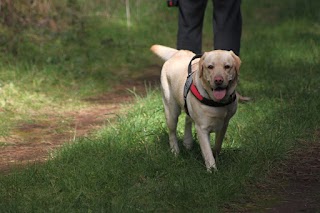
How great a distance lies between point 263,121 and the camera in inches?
204

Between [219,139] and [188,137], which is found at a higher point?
[219,139]

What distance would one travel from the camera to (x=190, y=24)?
555 centimetres

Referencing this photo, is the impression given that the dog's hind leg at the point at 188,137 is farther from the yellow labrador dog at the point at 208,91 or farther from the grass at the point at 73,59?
the grass at the point at 73,59

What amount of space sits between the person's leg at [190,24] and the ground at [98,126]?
0.91 m

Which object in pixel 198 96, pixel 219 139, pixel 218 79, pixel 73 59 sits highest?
pixel 218 79

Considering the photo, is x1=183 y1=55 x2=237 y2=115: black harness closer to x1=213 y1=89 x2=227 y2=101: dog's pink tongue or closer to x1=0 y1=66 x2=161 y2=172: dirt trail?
x1=213 y1=89 x2=227 y2=101: dog's pink tongue

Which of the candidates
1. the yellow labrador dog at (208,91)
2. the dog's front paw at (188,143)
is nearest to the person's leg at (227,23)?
the yellow labrador dog at (208,91)

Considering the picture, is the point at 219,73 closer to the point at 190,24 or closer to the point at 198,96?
the point at 198,96

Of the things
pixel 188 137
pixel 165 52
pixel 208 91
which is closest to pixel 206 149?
pixel 208 91

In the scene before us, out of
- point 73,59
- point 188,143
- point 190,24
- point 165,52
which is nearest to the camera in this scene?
point 188,143

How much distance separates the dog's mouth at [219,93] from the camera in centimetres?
397

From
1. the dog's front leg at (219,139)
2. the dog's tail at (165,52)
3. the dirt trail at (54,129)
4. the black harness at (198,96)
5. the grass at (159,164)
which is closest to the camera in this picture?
the grass at (159,164)

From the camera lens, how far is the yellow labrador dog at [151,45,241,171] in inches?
157

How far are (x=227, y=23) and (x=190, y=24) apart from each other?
0.31 m
